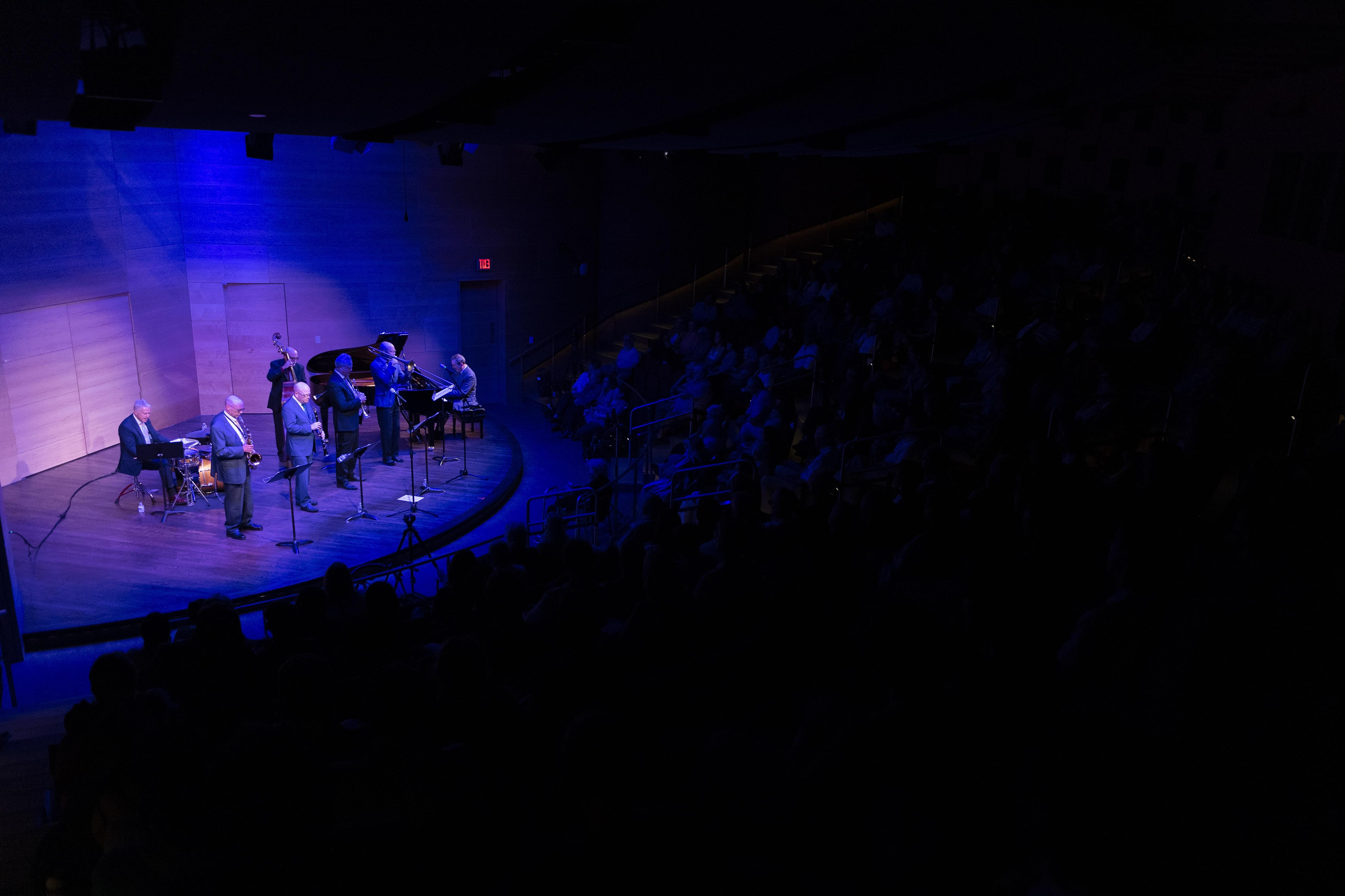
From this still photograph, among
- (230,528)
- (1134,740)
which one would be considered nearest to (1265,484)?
(1134,740)

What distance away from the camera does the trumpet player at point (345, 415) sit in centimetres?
1048

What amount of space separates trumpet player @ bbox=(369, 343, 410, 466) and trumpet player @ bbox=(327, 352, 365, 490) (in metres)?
0.58

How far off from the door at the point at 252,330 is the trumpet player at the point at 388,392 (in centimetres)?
353

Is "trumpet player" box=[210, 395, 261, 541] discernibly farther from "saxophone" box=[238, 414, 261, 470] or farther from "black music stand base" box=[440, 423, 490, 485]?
"black music stand base" box=[440, 423, 490, 485]

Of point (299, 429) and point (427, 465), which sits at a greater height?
point (299, 429)

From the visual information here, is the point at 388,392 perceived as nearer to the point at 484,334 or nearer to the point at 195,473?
the point at 195,473

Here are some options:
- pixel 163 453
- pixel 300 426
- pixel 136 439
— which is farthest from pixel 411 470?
pixel 136 439

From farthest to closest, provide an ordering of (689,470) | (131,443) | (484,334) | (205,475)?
(484,334)
(205,475)
(131,443)
(689,470)

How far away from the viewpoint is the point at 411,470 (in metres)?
10.9

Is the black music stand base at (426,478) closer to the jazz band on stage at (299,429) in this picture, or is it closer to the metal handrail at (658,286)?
the jazz band on stage at (299,429)

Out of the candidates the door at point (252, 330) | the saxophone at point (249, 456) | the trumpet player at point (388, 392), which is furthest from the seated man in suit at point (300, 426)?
the door at point (252, 330)

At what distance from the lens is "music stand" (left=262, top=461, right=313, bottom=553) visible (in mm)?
8953

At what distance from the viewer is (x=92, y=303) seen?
40.2 feet

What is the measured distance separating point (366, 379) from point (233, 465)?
548 centimetres
